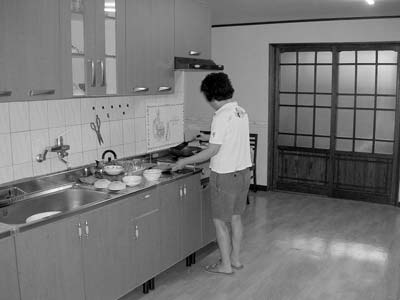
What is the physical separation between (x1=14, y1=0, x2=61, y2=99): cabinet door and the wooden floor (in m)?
1.65

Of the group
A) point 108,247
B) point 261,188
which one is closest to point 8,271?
point 108,247

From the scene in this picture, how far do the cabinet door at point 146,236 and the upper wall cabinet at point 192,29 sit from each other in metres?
1.42

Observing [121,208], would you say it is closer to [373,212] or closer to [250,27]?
[373,212]

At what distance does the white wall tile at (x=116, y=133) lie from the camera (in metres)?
3.92

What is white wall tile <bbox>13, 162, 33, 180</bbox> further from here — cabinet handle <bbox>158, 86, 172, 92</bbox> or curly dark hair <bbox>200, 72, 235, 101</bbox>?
curly dark hair <bbox>200, 72, 235, 101</bbox>

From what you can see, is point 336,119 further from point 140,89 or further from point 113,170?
point 113,170

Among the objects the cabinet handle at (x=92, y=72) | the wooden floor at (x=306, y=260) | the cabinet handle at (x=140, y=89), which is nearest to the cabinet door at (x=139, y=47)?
the cabinet handle at (x=140, y=89)

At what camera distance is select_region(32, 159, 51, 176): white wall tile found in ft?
10.7

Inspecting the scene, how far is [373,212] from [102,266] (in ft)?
12.5

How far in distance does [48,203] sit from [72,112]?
0.73 metres

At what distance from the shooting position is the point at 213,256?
4223 millimetres

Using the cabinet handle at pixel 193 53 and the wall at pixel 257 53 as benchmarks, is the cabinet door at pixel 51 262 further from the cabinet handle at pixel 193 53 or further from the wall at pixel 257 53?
the wall at pixel 257 53

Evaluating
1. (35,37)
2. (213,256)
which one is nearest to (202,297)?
(213,256)

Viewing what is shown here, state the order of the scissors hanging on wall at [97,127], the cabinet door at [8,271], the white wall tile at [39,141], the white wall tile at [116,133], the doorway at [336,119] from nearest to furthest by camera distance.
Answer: the cabinet door at [8,271], the white wall tile at [39,141], the scissors hanging on wall at [97,127], the white wall tile at [116,133], the doorway at [336,119]
